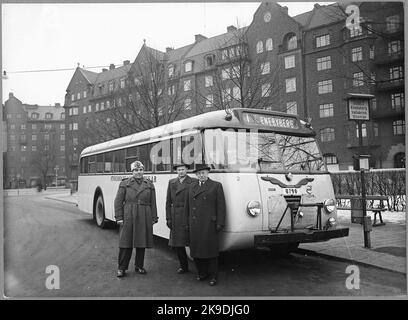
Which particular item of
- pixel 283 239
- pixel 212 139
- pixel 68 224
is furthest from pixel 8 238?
pixel 68 224

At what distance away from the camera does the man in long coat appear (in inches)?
253

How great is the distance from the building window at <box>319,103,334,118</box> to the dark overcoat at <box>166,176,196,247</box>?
15816 millimetres

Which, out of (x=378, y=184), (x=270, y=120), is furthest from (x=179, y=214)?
(x=378, y=184)

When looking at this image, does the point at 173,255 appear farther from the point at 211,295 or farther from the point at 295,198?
the point at 295,198

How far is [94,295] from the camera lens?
18.5ft

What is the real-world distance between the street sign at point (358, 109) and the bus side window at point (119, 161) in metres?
5.76

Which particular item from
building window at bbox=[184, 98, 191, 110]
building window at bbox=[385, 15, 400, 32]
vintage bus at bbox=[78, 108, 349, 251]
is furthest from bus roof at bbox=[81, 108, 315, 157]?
building window at bbox=[184, 98, 191, 110]

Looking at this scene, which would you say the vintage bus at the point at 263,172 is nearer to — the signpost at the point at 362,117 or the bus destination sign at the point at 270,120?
the bus destination sign at the point at 270,120

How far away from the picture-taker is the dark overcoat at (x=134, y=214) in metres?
6.45

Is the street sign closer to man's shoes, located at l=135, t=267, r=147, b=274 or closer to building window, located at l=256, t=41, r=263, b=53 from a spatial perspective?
man's shoes, located at l=135, t=267, r=147, b=274

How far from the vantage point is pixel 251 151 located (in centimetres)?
626

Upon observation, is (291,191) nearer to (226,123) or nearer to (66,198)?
(226,123)

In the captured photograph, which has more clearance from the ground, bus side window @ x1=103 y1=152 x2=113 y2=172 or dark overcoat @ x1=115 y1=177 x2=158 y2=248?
bus side window @ x1=103 y1=152 x2=113 y2=172

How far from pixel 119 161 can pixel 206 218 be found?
15.8 feet
